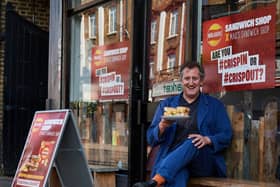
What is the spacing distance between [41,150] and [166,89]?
144 cm

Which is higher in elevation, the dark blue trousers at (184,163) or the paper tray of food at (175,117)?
the paper tray of food at (175,117)

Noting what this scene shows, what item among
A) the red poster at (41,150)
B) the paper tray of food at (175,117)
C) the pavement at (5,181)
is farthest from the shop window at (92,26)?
the paper tray of food at (175,117)

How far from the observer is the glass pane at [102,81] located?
689cm

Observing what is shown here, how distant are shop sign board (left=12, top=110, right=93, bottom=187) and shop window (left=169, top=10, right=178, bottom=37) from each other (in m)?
1.42

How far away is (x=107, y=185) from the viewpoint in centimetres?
666

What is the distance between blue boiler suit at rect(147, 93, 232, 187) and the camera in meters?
4.87

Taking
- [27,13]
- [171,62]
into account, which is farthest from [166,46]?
[27,13]

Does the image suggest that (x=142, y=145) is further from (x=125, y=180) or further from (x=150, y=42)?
(x=150, y=42)

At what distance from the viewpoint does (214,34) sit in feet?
18.7

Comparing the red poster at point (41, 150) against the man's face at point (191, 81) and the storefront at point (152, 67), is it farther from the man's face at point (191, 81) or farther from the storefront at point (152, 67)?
the man's face at point (191, 81)

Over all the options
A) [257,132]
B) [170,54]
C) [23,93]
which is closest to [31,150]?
[170,54]

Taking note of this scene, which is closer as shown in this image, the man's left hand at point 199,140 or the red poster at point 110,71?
the man's left hand at point 199,140

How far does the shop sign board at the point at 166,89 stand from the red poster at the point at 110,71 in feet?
1.56

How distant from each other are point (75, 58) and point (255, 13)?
331 centimetres
